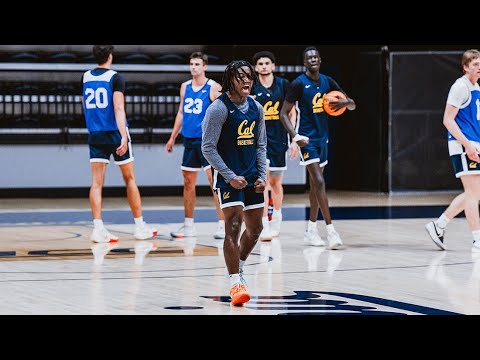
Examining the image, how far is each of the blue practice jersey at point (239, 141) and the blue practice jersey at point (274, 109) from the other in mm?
4113

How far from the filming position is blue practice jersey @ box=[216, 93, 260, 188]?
817cm

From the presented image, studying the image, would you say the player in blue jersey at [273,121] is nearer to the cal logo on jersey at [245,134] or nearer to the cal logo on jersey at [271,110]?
the cal logo on jersey at [271,110]

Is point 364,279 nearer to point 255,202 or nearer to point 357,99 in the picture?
point 255,202

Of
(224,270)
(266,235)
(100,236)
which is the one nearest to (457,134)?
(266,235)

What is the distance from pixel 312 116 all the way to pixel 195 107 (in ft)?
4.71

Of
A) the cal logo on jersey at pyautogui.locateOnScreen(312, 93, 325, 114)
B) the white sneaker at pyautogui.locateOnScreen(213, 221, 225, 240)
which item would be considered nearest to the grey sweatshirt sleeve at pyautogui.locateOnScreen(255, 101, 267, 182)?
the cal logo on jersey at pyautogui.locateOnScreen(312, 93, 325, 114)

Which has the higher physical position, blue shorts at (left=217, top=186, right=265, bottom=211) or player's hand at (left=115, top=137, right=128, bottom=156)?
player's hand at (left=115, top=137, right=128, bottom=156)

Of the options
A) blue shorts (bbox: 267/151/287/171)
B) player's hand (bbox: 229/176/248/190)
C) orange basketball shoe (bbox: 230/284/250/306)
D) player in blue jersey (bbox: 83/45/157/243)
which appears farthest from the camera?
blue shorts (bbox: 267/151/287/171)

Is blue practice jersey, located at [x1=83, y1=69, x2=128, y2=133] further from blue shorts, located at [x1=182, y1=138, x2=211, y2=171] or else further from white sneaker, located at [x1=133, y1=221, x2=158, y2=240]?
white sneaker, located at [x1=133, y1=221, x2=158, y2=240]

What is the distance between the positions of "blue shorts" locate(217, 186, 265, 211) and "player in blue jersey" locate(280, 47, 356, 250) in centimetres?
341

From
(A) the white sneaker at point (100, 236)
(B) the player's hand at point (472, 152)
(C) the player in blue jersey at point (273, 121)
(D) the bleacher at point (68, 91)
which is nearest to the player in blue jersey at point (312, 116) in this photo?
(C) the player in blue jersey at point (273, 121)

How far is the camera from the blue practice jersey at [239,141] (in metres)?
8.17

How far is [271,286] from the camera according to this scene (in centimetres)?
895
